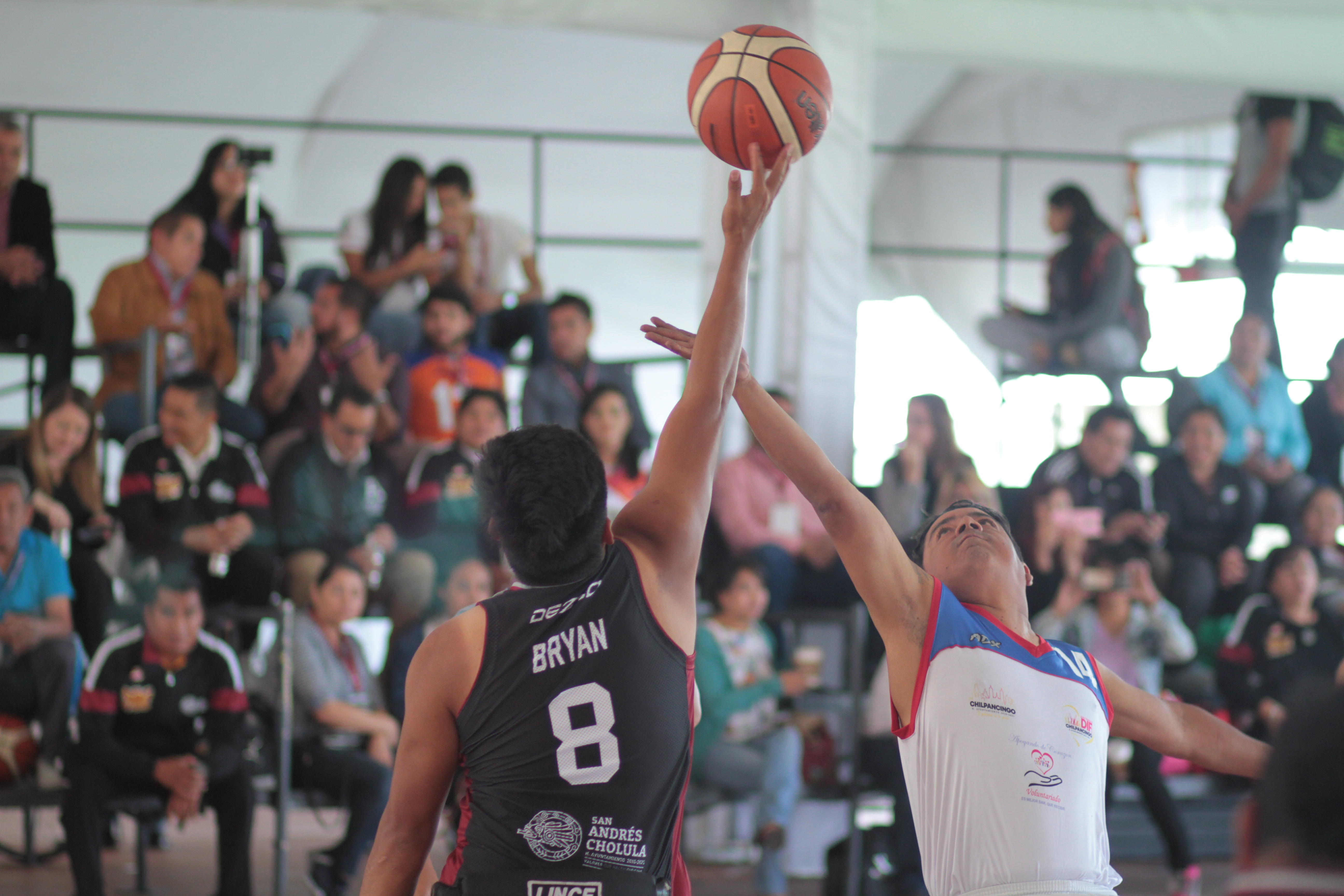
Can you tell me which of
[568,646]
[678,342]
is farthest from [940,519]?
[568,646]

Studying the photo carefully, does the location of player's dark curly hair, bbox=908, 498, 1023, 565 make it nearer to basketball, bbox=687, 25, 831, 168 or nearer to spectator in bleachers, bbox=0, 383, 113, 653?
basketball, bbox=687, 25, 831, 168

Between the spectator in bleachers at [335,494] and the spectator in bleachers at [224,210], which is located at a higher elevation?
the spectator in bleachers at [224,210]

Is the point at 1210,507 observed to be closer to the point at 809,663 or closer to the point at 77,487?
the point at 809,663

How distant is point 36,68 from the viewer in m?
10.1

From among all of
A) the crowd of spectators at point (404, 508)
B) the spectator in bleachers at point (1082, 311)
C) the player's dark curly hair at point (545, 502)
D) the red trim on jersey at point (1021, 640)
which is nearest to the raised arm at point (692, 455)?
the player's dark curly hair at point (545, 502)

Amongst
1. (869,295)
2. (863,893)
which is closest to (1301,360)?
(869,295)

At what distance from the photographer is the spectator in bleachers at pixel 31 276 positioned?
5.50 meters

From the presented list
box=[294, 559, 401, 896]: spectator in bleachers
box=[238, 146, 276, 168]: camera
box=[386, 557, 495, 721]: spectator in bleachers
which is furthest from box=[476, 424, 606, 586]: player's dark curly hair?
box=[238, 146, 276, 168]: camera

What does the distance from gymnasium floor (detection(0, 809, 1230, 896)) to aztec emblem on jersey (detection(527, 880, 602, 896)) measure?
3297 millimetres

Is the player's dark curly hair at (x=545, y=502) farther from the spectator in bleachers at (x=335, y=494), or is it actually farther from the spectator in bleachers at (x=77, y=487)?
the spectator in bleachers at (x=77, y=487)

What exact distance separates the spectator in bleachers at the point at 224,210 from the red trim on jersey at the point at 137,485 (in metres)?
1.11

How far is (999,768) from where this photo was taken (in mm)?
2168

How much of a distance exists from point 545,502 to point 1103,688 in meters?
1.22

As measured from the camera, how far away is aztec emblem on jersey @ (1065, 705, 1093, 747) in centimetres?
224
